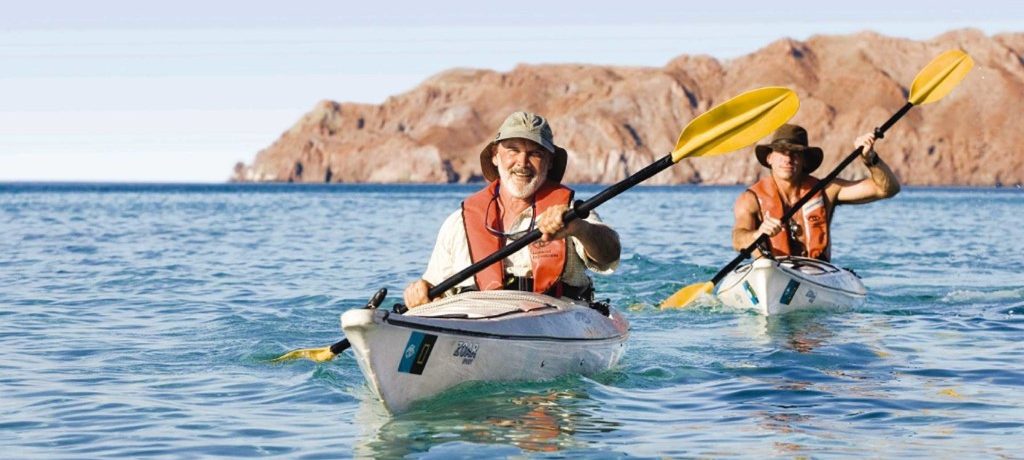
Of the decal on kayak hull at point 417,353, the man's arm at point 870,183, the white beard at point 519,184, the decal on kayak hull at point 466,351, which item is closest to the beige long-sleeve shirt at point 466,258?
the white beard at point 519,184

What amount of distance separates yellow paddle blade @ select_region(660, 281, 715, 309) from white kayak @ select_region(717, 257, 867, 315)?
29cm

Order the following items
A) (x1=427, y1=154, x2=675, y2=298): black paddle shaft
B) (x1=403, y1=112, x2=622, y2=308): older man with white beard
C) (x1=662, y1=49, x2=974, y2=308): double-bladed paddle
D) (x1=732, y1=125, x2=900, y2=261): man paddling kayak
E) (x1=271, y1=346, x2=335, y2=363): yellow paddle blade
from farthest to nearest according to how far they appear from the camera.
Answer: (x1=662, y1=49, x2=974, y2=308): double-bladed paddle, (x1=732, y1=125, x2=900, y2=261): man paddling kayak, (x1=271, y1=346, x2=335, y2=363): yellow paddle blade, (x1=403, y1=112, x2=622, y2=308): older man with white beard, (x1=427, y1=154, x2=675, y2=298): black paddle shaft

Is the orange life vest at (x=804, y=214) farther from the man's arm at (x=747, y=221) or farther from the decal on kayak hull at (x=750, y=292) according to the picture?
the decal on kayak hull at (x=750, y=292)

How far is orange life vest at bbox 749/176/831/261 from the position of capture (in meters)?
12.7

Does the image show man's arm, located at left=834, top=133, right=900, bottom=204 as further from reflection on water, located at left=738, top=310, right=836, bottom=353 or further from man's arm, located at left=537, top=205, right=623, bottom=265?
man's arm, located at left=537, top=205, right=623, bottom=265

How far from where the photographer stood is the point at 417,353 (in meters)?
7.21

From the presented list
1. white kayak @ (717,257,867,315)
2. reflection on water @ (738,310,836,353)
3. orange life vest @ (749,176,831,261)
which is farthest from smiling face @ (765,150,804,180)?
reflection on water @ (738,310,836,353)

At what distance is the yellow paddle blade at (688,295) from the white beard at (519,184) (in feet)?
19.5

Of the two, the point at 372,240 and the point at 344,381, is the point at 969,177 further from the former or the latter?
the point at 344,381

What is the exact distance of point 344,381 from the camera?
9172mm

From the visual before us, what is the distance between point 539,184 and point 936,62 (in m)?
6.96

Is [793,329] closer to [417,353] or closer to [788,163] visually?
[788,163]

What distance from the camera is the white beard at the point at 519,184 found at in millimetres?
8117

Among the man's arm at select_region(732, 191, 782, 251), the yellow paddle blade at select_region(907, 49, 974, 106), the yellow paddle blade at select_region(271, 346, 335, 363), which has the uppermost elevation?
the yellow paddle blade at select_region(907, 49, 974, 106)
